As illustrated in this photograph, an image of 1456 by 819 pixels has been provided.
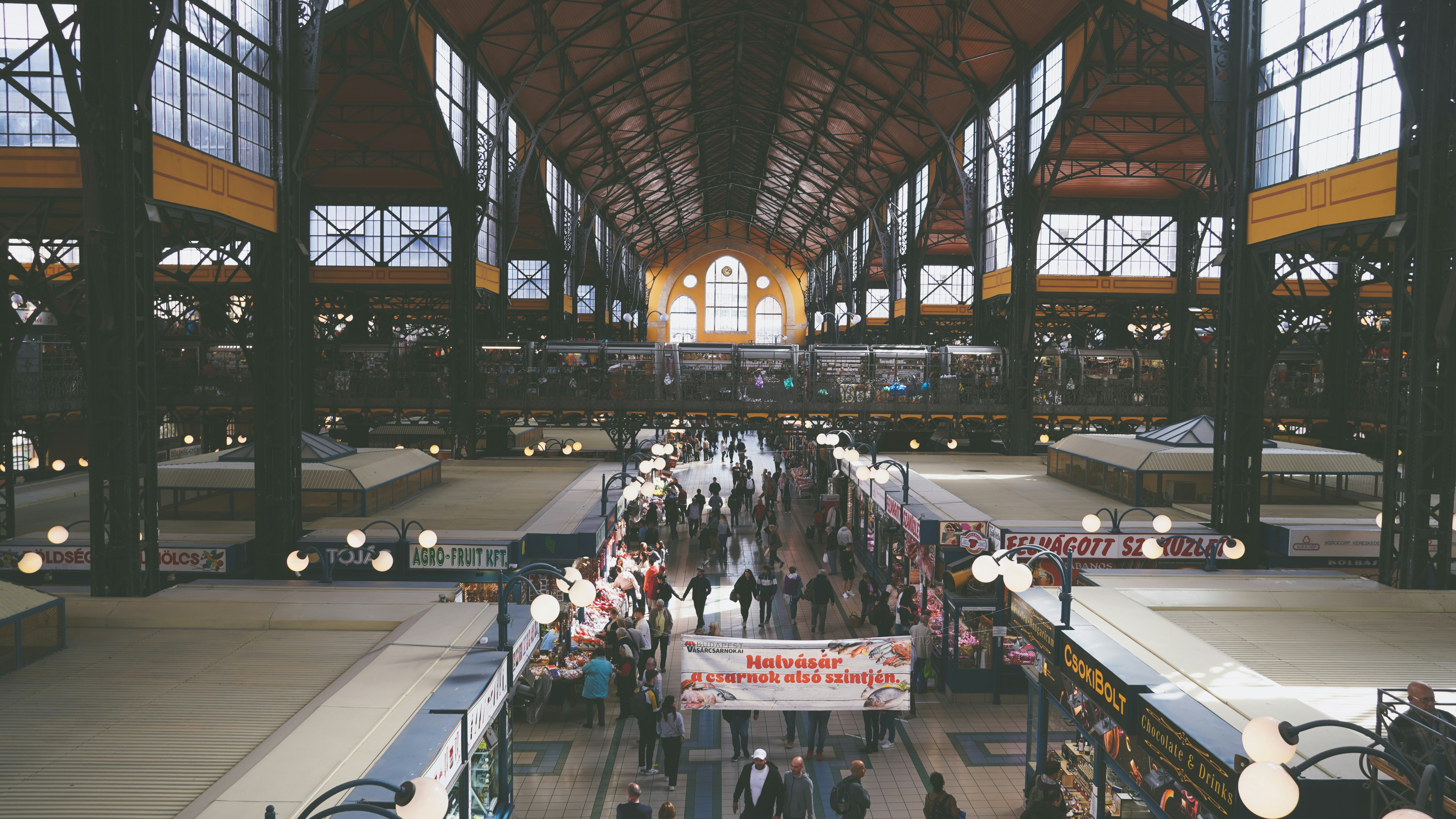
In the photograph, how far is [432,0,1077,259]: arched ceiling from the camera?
28.6 meters

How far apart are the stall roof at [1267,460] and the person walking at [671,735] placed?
11394 mm

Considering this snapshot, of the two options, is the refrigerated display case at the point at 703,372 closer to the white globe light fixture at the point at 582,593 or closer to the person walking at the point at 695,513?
the person walking at the point at 695,513

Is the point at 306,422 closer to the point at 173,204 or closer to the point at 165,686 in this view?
the point at 173,204

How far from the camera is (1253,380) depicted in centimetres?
1577

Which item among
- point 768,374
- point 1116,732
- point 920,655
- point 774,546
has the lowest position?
point 920,655

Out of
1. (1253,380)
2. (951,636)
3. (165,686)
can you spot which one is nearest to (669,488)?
(951,636)

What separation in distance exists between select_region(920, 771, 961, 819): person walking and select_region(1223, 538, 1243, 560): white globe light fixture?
257 inches

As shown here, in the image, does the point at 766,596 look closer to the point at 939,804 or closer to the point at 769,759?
the point at 769,759

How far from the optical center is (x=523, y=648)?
9.52 meters

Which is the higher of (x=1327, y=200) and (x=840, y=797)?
(x=1327, y=200)

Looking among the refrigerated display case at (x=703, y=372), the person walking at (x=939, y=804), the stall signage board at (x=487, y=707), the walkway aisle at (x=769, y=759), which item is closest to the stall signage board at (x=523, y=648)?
the stall signage board at (x=487, y=707)

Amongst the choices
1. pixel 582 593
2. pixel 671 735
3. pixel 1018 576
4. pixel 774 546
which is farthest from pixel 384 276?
pixel 1018 576

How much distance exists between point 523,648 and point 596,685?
4209 millimetres

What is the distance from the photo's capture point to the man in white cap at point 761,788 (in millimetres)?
9617
